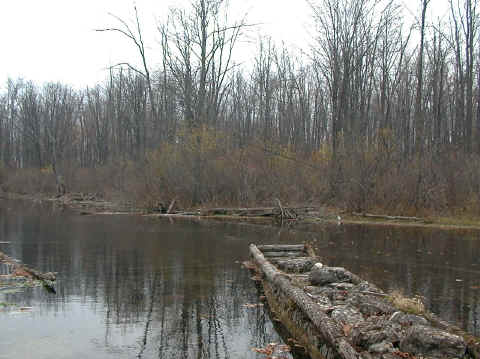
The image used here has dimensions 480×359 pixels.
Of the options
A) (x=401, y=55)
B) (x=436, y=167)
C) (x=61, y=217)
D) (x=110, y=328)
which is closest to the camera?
(x=110, y=328)

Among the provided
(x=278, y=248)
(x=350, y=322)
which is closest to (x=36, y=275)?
(x=278, y=248)

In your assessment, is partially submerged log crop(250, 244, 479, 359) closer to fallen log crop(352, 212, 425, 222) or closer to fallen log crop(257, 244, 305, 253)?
fallen log crop(257, 244, 305, 253)

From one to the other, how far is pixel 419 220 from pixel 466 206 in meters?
2.19

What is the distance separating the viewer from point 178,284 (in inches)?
428

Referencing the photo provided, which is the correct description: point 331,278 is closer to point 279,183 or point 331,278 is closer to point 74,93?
point 279,183

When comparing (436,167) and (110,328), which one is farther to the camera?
(436,167)

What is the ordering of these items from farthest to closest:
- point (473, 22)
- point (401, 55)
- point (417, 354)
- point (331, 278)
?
point (401, 55) → point (473, 22) → point (331, 278) → point (417, 354)

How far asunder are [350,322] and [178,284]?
5103 mm

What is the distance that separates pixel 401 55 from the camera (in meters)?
36.5

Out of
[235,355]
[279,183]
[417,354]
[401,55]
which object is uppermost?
[401,55]

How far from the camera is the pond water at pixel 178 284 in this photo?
7324 mm

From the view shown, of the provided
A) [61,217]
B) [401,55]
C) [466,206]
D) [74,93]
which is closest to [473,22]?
[401,55]

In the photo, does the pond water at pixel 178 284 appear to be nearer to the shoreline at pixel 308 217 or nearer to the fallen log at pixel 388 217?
the shoreline at pixel 308 217

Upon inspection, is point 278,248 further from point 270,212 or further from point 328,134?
point 328,134
